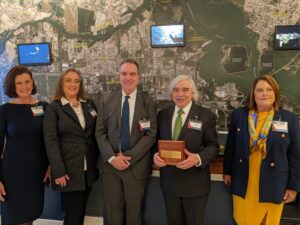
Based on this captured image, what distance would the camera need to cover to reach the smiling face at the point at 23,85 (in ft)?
6.81

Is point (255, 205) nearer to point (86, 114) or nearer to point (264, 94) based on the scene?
point (264, 94)

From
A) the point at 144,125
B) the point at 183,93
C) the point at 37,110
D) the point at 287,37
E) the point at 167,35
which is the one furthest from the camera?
the point at 167,35

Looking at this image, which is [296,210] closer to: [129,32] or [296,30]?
[296,30]

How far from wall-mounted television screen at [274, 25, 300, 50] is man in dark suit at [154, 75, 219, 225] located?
1212 mm

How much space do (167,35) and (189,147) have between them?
54.3 inches

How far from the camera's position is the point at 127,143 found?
2053 millimetres

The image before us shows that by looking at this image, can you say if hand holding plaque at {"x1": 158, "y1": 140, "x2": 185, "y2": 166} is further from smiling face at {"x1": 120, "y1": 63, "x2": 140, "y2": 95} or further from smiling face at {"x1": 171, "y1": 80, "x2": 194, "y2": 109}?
smiling face at {"x1": 120, "y1": 63, "x2": 140, "y2": 95}

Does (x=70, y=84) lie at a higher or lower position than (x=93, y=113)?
higher

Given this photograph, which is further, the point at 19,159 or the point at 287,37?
the point at 287,37

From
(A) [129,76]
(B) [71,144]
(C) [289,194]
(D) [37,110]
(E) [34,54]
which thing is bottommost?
(C) [289,194]

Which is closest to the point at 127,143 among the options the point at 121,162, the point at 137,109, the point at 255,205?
the point at 121,162

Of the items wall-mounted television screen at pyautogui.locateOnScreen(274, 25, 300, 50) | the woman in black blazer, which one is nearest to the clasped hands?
the woman in black blazer

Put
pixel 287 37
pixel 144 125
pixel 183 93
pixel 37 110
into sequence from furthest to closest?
pixel 287 37
pixel 37 110
pixel 144 125
pixel 183 93

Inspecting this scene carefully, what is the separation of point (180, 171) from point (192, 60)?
1.32 m
